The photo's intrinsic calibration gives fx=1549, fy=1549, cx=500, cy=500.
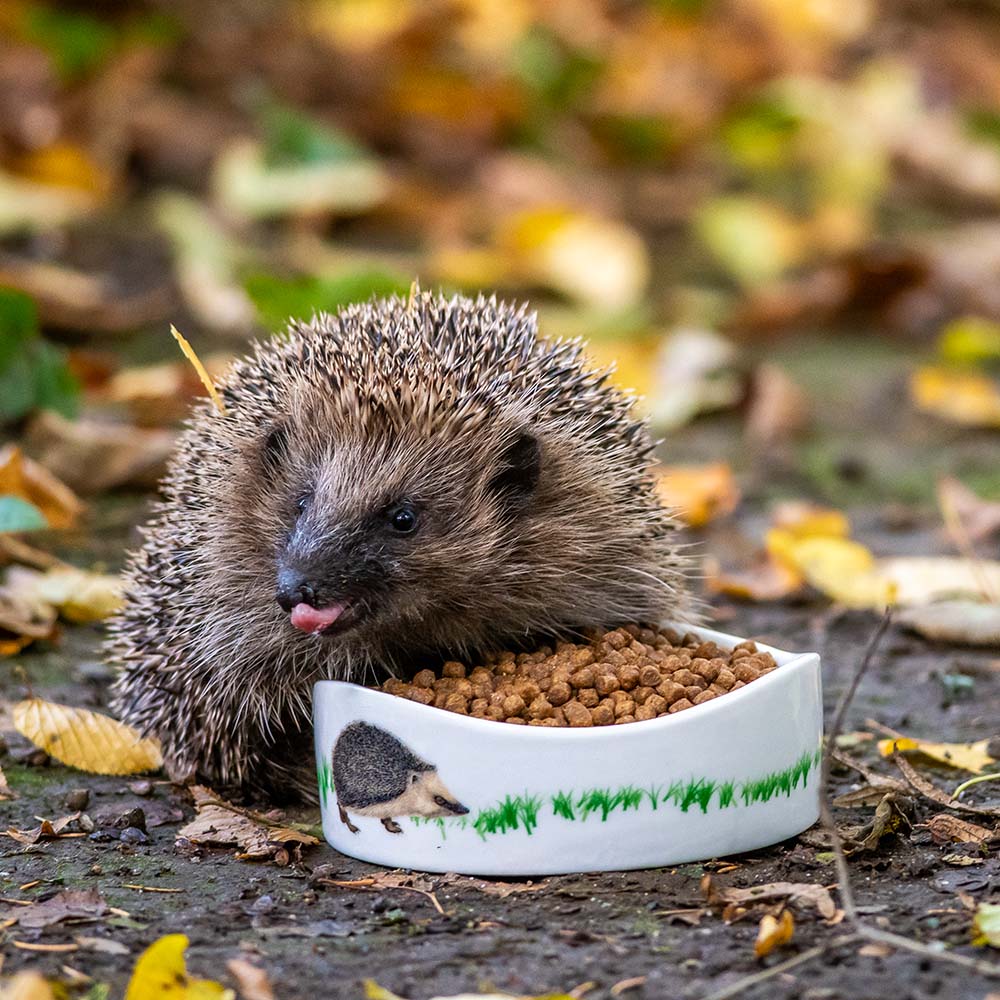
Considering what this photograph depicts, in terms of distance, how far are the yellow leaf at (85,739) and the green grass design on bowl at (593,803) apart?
82cm

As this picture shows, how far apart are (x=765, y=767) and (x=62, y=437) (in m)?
2.61

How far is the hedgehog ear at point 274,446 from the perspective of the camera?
289cm

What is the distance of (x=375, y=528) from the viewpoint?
2729mm

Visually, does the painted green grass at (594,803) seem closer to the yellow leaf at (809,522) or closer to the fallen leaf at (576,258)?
the yellow leaf at (809,522)

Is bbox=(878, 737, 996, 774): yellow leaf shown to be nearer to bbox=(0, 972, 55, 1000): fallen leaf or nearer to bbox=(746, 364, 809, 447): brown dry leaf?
bbox=(0, 972, 55, 1000): fallen leaf

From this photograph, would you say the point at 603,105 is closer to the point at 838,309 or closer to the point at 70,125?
the point at 838,309

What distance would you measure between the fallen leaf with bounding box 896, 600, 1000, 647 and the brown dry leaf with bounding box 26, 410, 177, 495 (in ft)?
7.02

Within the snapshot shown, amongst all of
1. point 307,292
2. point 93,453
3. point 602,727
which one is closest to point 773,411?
point 307,292

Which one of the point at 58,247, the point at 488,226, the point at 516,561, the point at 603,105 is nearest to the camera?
the point at 516,561

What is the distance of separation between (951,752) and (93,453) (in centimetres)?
258

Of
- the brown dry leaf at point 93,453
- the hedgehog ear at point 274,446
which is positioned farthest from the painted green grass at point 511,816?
the brown dry leaf at point 93,453

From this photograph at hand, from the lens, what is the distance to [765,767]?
2.50 m

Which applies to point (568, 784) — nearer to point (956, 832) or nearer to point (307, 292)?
point (956, 832)

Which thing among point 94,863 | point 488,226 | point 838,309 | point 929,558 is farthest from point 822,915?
point 488,226
